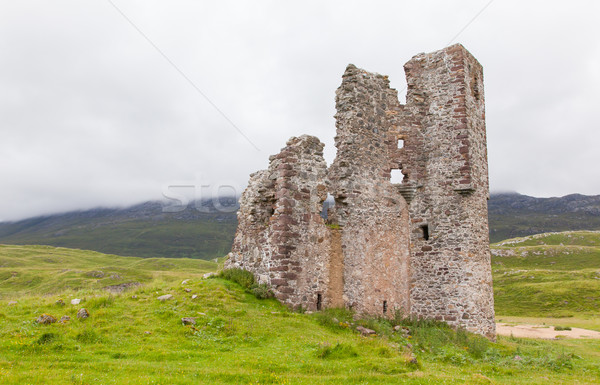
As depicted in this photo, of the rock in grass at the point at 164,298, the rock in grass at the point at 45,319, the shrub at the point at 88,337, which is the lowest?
A: the shrub at the point at 88,337

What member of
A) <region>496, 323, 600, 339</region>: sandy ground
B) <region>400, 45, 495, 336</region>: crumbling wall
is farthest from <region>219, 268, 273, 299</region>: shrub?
<region>496, 323, 600, 339</region>: sandy ground

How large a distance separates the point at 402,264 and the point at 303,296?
6.91m

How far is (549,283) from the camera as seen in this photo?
188 feet

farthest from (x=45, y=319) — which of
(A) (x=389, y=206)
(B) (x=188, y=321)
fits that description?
(A) (x=389, y=206)

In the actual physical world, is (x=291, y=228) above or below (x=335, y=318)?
above

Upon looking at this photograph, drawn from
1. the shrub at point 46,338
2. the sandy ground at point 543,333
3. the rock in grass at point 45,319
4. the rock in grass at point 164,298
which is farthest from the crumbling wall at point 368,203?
the sandy ground at point 543,333

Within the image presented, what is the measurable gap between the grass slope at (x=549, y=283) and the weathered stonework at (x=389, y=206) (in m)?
23.8

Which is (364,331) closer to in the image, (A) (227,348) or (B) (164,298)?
(A) (227,348)

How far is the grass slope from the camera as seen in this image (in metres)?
49.7

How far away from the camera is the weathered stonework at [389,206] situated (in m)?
18.8

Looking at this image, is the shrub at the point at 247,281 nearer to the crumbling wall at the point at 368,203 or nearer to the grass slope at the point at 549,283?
the crumbling wall at the point at 368,203

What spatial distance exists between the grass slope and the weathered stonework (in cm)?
2385

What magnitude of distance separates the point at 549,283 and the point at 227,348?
5642 cm

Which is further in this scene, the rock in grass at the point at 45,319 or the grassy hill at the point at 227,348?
the rock in grass at the point at 45,319
